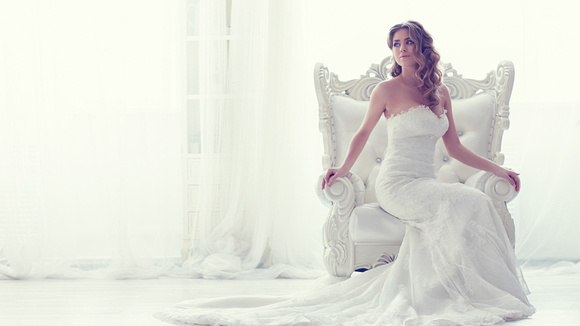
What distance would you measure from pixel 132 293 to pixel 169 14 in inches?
74.6

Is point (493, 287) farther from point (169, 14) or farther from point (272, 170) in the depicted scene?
point (169, 14)

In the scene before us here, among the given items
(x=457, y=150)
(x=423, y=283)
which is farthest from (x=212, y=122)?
(x=423, y=283)

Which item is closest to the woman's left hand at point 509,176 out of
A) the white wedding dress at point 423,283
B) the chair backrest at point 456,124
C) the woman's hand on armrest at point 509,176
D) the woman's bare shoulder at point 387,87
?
the woman's hand on armrest at point 509,176

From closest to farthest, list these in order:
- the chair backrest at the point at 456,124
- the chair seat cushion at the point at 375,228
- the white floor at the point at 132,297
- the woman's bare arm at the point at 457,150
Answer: the white floor at the point at 132,297, the chair seat cushion at the point at 375,228, the woman's bare arm at the point at 457,150, the chair backrest at the point at 456,124

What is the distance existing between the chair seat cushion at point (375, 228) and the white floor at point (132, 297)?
666mm

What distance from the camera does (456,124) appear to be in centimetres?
337

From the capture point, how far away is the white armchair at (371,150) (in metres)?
2.87

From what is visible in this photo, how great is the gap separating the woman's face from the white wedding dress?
0.29 metres

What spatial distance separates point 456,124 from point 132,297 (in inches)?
78.1

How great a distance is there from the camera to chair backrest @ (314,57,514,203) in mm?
3297

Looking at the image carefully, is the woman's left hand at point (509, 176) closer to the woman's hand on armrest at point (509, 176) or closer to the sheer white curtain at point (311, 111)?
the woman's hand on armrest at point (509, 176)

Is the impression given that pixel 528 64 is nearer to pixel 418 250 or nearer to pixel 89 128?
pixel 418 250

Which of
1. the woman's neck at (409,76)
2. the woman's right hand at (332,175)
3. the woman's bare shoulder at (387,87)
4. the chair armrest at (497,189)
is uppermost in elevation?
the woman's neck at (409,76)

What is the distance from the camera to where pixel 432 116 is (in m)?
2.90
